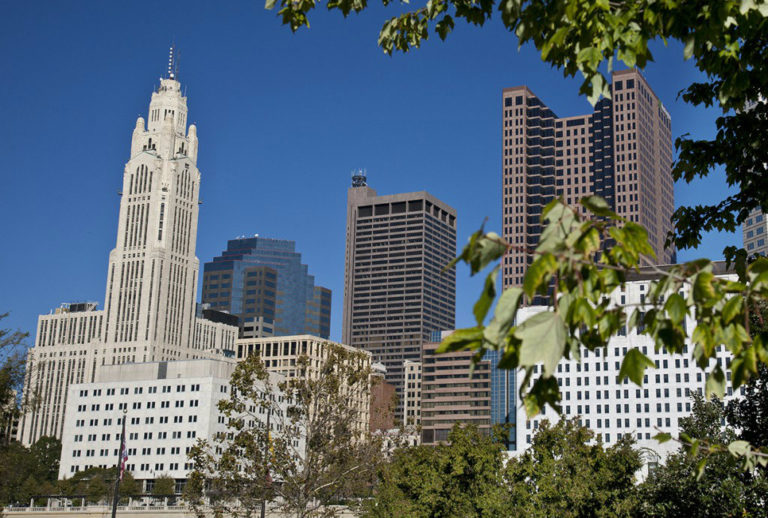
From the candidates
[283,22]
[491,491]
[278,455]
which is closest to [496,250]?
[283,22]

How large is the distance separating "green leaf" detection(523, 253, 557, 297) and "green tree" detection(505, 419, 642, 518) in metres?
36.0

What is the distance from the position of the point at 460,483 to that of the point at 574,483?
26.2 ft

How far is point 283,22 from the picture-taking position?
33.3 ft

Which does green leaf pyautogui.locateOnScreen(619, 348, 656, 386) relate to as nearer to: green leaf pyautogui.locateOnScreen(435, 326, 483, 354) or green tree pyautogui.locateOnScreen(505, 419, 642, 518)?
green leaf pyautogui.locateOnScreen(435, 326, 483, 354)

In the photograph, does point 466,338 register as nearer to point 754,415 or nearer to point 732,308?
point 732,308

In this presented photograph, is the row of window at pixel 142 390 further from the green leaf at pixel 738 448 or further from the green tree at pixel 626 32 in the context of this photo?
the green leaf at pixel 738 448

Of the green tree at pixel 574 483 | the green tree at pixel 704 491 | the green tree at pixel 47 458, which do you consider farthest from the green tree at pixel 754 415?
the green tree at pixel 47 458

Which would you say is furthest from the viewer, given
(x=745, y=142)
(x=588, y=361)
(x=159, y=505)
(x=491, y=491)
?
(x=588, y=361)

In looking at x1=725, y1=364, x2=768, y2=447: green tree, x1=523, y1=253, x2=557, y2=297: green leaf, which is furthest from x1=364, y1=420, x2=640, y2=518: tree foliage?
x1=523, y1=253, x2=557, y2=297: green leaf

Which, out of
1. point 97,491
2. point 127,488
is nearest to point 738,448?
point 97,491

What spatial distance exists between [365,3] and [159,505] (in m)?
106

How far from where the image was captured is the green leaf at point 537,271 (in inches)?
183

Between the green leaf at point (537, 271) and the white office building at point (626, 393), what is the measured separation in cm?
13899

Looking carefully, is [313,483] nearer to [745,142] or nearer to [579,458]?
[579,458]
